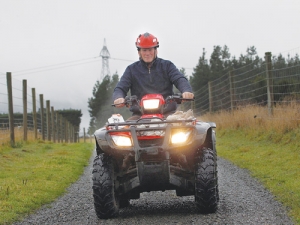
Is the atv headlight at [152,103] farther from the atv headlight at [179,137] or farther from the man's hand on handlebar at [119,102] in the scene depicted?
the atv headlight at [179,137]

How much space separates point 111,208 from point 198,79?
62.3m

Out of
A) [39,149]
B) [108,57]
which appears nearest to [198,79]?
[108,57]

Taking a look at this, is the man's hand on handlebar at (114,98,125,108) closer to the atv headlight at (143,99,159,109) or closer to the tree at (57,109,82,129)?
the atv headlight at (143,99,159,109)

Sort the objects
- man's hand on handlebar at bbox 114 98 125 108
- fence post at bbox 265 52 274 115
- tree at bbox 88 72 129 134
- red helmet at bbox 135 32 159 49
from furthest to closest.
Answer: tree at bbox 88 72 129 134
fence post at bbox 265 52 274 115
red helmet at bbox 135 32 159 49
man's hand on handlebar at bbox 114 98 125 108

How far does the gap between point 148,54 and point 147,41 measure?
0.59ft

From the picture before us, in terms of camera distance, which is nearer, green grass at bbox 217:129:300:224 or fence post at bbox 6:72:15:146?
green grass at bbox 217:129:300:224

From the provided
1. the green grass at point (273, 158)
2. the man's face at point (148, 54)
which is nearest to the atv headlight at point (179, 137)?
the green grass at point (273, 158)

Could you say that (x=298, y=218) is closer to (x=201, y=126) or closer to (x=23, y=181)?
(x=201, y=126)

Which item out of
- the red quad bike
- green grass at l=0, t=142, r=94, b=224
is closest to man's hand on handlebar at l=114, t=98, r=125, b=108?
the red quad bike

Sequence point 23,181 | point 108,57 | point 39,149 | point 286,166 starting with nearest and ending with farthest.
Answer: point 23,181 < point 286,166 < point 39,149 < point 108,57

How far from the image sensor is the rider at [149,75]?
7.12m

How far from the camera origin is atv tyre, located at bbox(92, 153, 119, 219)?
606cm

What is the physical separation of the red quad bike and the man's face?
106 cm

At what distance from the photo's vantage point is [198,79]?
222 feet
